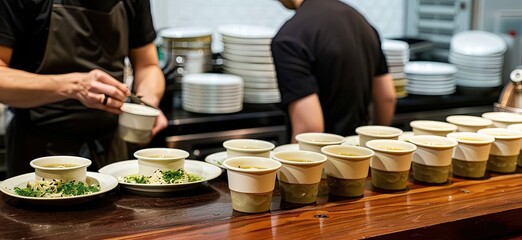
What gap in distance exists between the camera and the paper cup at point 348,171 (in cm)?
201

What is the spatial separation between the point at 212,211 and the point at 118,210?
0.83 ft

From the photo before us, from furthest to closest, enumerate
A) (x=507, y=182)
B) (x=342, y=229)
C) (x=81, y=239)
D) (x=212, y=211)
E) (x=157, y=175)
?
(x=507, y=182) → (x=157, y=175) → (x=212, y=211) → (x=342, y=229) → (x=81, y=239)

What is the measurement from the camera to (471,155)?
2258mm

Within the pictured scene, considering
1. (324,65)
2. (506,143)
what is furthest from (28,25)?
(506,143)

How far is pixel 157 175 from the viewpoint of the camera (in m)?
2.02

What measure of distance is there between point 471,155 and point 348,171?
19.4 inches

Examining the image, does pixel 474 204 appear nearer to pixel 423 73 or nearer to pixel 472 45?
pixel 423 73

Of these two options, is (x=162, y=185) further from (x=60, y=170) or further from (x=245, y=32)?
(x=245, y=32)

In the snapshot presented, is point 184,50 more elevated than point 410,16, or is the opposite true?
point 410,16

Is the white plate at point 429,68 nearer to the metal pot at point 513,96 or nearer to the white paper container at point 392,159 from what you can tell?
the metal pot at point 513,96

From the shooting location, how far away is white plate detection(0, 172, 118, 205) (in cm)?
183

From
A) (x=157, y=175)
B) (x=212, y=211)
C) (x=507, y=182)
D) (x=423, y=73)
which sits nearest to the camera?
(x=212, y=211)

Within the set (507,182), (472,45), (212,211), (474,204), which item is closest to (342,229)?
(212,211)

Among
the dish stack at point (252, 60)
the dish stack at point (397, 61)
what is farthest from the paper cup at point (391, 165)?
the dish stack at point (397, 61)
